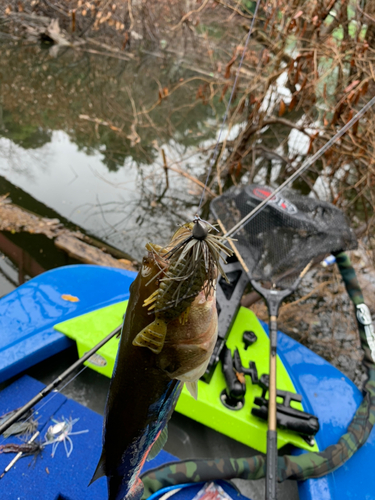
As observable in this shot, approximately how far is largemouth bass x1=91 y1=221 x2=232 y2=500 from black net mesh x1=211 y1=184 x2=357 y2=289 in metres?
1.66

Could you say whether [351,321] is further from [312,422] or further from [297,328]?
[312,422]

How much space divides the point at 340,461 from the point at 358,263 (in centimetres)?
368

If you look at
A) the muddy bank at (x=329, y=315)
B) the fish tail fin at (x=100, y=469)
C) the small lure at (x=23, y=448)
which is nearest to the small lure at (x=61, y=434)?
the small lure at (x=23, y=448)

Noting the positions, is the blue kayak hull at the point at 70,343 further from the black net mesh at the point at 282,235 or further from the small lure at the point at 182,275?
the small lure at the point at 182,275

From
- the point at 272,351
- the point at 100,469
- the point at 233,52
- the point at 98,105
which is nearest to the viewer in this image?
the point at 100,469

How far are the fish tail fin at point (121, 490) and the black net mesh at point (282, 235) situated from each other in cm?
155

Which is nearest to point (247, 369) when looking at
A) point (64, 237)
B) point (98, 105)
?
point (64, 237)

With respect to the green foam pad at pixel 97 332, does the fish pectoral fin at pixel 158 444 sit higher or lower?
lower

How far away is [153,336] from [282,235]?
6.92 ft

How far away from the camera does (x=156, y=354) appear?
2.89 ft

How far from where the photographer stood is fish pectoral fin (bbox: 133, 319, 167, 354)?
0.82m

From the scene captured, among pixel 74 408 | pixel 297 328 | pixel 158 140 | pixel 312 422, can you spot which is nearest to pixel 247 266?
pixel 312 422

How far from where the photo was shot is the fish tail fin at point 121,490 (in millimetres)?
1288

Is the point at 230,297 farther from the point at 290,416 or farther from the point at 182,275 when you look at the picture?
A: the point at 182,275
